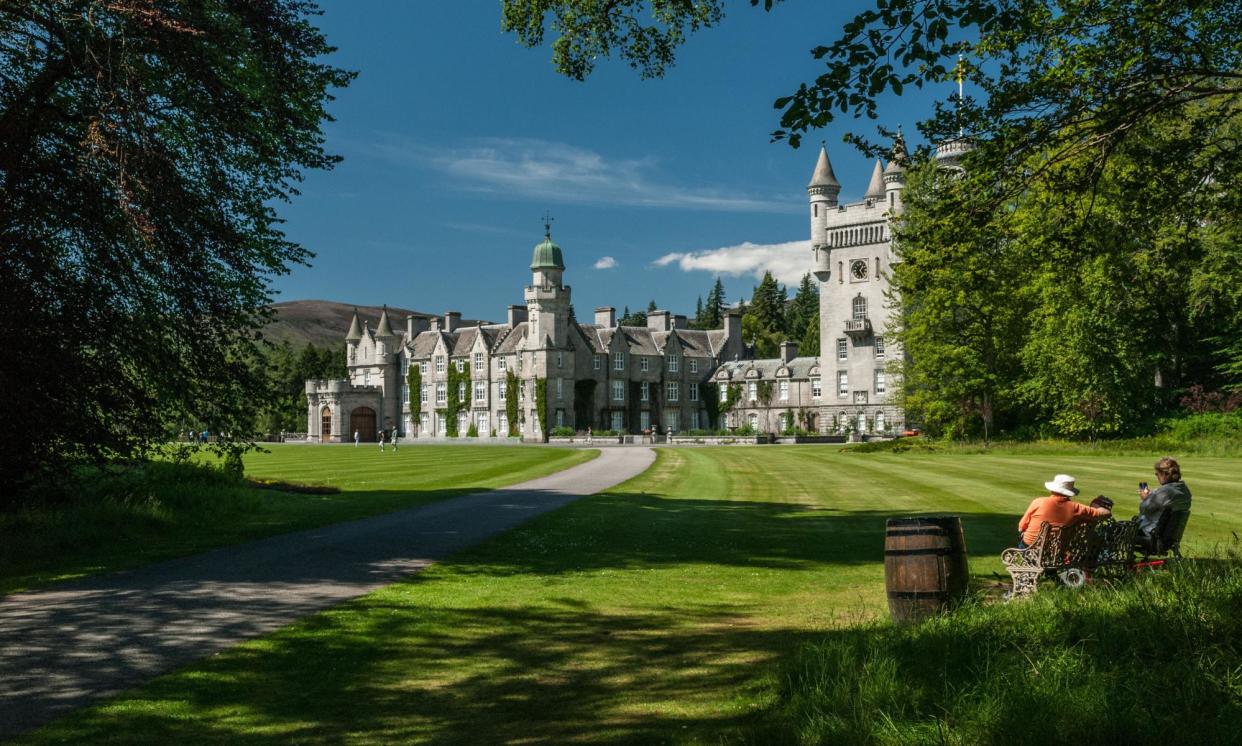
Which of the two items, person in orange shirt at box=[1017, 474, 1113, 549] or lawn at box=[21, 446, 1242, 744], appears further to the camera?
person in orange shirt at box=[1017, 474, 1113, 549]

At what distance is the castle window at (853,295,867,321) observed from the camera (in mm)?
77250

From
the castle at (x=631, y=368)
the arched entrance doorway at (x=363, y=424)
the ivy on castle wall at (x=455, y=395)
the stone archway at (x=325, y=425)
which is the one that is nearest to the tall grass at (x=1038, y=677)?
the castle at (x=631, y=368)

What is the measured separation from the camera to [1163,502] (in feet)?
34.3

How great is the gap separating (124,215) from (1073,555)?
12.2 m

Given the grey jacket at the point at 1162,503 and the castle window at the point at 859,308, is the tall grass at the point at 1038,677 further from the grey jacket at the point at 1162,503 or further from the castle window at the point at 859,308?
the castle window at the point at 859,308

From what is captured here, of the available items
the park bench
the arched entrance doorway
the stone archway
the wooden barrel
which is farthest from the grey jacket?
the stone archway

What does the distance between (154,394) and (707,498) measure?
12401mm

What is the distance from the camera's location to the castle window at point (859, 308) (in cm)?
7725

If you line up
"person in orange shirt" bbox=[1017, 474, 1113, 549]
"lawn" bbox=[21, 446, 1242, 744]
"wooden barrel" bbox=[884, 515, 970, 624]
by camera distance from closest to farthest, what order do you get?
"lawn" bbox=[21, 446, 1242, 744], "wooden barrel" bbox=[884, 515, 970, 624], "person in orange shirt" bbox=[1017, 474, 1113, 549]

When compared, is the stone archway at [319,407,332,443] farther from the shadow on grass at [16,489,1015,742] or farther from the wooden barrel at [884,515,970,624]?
the wooden barrel at [884,515,970,624]

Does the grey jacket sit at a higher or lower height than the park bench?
higher

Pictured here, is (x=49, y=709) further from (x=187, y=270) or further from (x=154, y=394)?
(x=154, y=394)

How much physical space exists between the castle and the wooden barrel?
211 feet

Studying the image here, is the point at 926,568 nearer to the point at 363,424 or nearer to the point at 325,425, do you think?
the point at 363,424
